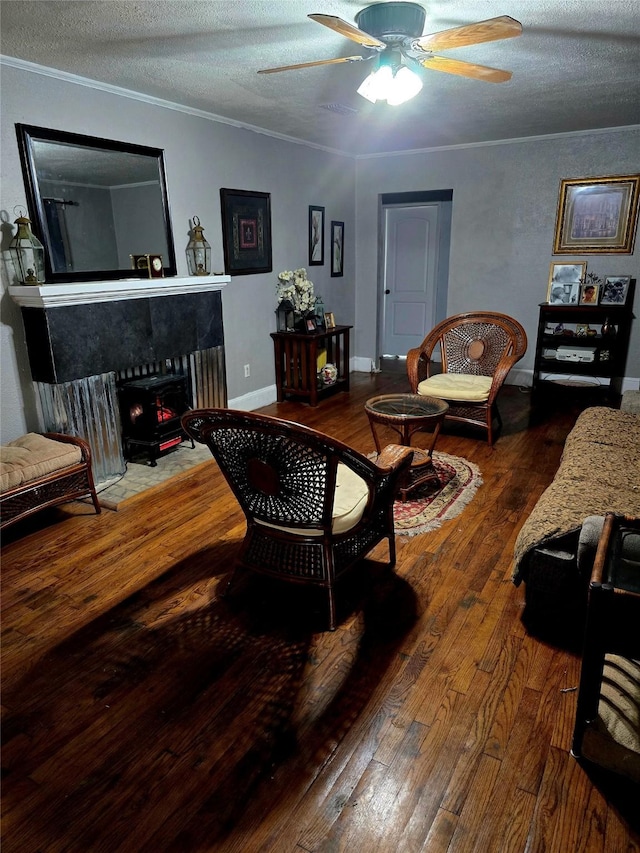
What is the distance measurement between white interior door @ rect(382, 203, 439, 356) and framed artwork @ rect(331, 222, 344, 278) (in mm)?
772

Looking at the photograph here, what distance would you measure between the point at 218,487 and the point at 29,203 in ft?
6.56

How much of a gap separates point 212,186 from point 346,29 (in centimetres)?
250

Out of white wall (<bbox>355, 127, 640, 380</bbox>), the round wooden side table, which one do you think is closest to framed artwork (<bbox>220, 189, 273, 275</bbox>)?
white wall (<bbox>355, 127, 640, 380</bbox>)

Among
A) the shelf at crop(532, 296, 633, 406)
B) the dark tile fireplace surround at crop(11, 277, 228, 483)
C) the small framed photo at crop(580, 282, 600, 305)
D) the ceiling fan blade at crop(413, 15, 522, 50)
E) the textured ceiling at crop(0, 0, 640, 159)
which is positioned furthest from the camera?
the small framed photo at crop(580, 282, 600, 305)

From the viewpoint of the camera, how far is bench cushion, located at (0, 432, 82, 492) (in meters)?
2.74

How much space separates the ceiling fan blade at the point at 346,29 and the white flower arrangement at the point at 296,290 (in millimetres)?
2922

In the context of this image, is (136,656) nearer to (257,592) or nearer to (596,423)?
(257,592)

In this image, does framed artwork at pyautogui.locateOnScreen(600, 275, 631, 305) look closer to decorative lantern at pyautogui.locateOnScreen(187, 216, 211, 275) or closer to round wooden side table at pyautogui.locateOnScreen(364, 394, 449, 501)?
round wooden side table at pyautogui.locateOnScreen(364, 394, 449, 501)

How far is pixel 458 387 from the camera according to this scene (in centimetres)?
426

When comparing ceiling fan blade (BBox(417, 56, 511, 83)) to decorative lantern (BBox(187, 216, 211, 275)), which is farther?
decorative lantern (BBox(187, 216, 211, 275))

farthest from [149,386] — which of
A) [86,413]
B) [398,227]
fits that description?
[398,227]

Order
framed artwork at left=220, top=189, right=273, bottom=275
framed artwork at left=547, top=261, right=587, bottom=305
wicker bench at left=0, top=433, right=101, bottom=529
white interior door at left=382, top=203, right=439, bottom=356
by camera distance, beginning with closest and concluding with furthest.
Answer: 1. wicker bench at left=0, top=433, right=101, bottom=529
2. framed artwork at left=220, top=189, right=273, bottom=275
3. framed artwork at left=547, top=261, right=587, bottom=305
4. white interior door at left=382, top=203, right=439, bottom=356

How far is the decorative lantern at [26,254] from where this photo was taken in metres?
3.02

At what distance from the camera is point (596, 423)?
3.22 metres
